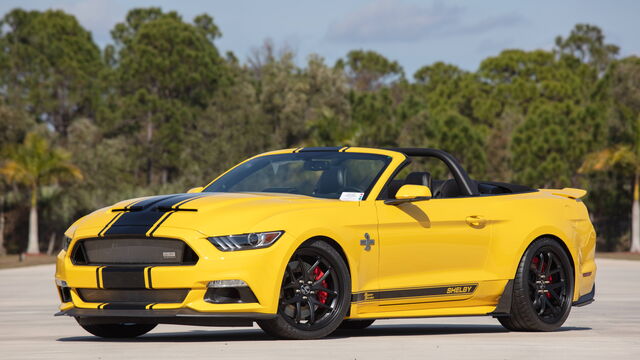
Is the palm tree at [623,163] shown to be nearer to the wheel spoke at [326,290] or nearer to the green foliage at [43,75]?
the green foliage at [43,75]

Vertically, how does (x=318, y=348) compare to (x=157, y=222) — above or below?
below

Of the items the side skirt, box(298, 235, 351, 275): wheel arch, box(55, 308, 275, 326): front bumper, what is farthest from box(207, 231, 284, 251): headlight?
the side skirt

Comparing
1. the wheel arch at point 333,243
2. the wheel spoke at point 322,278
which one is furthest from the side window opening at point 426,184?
the wheel spoke at point 322,278

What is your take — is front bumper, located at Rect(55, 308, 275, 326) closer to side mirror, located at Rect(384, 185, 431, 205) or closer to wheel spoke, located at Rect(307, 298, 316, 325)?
wheel spoke, located at Rect(307, 298, 316, 325)

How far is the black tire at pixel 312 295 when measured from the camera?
9.58 metres

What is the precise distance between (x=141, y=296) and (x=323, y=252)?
1412mm

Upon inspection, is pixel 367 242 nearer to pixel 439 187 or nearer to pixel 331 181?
pixel 331 181

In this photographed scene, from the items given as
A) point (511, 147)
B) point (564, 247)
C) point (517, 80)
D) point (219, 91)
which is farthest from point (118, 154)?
point (564, 247)

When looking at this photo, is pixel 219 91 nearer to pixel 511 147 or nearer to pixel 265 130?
pixel 265 130

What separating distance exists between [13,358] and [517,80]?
92.0 m

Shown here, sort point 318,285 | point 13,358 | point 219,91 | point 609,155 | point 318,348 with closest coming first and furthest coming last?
point 13,358
point 318,348
point 318,285
point 609,155
point 219,91

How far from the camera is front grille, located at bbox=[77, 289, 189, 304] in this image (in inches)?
368

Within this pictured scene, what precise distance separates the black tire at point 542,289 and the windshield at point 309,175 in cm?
169

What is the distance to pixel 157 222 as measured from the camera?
30.9 ft
